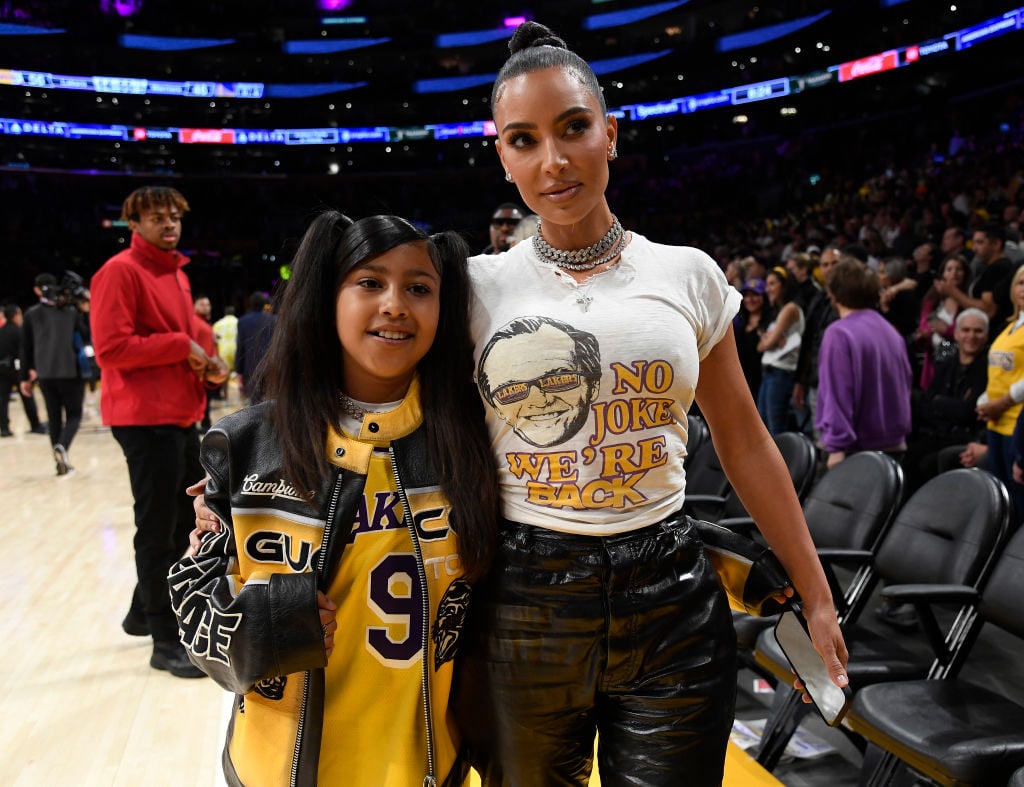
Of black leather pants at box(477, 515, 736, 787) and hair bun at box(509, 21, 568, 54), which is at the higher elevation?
hair bun at box(509, 21, 568, 54)

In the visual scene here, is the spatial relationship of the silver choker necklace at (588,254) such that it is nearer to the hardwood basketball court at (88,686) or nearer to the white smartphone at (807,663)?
the white smartphone at (807,663)

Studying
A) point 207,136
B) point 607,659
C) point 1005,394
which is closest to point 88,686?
point 607,659

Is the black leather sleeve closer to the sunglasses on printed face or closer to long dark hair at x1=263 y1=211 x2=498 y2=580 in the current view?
long dark hair at x1=263 y1=211 x2=498 y2=580

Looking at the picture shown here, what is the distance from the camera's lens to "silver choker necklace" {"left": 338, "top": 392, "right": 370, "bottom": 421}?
1.30m

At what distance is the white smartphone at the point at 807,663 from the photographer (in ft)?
4.43

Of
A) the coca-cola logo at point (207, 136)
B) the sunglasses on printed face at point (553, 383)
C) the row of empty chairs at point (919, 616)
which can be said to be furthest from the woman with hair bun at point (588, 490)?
the coca-cola logo at point (207, 136)

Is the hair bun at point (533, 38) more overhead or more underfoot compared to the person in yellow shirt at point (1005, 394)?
more overhead

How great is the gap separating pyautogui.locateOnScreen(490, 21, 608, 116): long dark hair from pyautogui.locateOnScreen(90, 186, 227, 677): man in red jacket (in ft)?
6.78

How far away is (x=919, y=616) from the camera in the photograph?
2.16 m

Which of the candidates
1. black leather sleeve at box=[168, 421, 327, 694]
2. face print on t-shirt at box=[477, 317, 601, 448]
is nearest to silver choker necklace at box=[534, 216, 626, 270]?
face print on t-shirt at box=[477, 317, 601, 448]

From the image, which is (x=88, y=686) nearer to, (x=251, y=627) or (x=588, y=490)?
(x=251, y=627)

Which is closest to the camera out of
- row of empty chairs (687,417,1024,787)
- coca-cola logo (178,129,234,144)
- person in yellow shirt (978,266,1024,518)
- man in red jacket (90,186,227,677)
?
row of empty chairs (687,417,1024,787)

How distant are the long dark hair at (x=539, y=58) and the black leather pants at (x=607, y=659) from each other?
679 millimetres

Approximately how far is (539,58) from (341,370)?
570 millimetres
